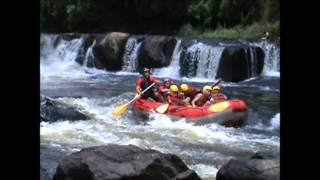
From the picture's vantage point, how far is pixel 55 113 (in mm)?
8773

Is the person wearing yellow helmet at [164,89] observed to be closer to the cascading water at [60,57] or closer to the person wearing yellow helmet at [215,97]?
the person wearing yellow helmet at [215,97]

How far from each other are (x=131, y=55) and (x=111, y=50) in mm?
800

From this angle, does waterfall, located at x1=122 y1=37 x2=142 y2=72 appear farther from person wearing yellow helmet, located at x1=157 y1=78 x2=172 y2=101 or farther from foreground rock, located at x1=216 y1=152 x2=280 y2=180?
foreground rock, located at x1=216 y1=152 x2=280 y2=180

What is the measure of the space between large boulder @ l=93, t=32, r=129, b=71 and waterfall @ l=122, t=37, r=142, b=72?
146 millimetres

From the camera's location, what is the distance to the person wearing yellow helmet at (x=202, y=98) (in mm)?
9047

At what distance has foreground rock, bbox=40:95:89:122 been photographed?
871 centimetres

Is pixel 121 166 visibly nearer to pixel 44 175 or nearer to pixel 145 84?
pixel 44 175

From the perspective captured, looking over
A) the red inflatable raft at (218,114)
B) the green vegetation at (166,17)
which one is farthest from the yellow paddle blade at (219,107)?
the green vegetation at (166,17)

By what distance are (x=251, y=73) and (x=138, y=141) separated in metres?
7.16

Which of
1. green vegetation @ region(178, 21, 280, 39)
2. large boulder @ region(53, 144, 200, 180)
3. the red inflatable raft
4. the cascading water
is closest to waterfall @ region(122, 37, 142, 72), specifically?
the cascading water

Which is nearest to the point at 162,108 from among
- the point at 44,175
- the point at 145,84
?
the point at 145,84

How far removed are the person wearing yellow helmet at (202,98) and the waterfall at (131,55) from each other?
7.57m

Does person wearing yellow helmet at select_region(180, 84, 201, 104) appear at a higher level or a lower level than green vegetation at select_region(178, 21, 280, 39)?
lower

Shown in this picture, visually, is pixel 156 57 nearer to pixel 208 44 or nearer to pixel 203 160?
pixel 208 44
